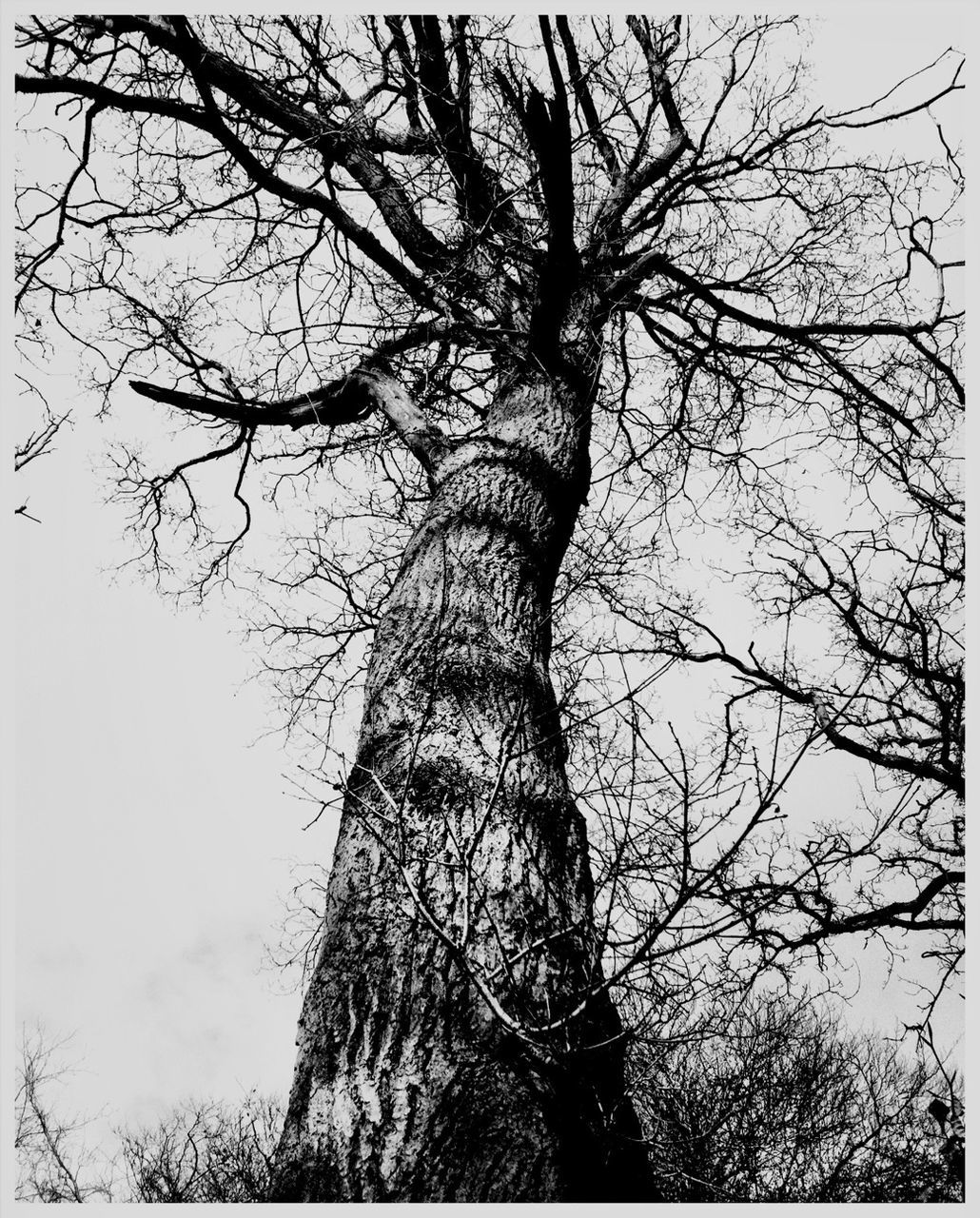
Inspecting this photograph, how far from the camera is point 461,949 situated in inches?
50.7

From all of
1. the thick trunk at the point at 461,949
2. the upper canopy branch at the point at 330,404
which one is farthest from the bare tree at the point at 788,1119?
the upper canopy branch at the point at 330,404

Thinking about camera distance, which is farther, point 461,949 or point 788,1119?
point 788,1119

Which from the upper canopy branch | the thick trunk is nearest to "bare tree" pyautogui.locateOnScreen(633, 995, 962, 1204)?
the thick trunk

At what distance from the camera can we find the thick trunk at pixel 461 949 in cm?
132

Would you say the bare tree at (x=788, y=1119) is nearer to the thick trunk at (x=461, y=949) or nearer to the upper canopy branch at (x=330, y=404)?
the thick trunk at (x=461, y=949)

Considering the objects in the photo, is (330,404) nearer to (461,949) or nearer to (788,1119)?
(461,949)

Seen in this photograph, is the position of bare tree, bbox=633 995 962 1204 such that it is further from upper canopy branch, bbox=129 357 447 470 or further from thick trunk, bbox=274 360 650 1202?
upper canopy branch, bbox=129 357 447 470

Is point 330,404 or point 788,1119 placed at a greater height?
point 330,404

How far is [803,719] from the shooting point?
389cm

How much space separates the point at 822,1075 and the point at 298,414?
8.56m

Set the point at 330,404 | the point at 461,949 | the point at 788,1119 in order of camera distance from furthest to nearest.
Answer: the point at 788,1119
the point at 330,404
the point at 461,949

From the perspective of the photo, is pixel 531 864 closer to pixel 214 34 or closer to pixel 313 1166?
pixel 313 1166

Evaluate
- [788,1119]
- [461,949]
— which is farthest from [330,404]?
[788,1119]

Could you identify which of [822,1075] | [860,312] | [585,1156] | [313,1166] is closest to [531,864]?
[585,1156]
